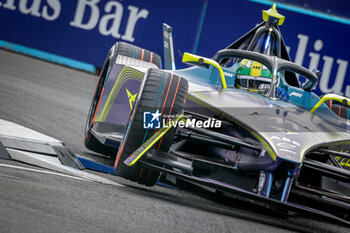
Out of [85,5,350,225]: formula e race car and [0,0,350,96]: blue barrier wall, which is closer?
[85,5,350,225]: formula e race car

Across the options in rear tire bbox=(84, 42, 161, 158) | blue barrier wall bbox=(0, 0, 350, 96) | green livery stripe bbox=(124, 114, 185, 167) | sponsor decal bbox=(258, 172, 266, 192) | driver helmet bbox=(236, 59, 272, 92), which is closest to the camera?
green livery stripe bbox=(124, 114, 185, 167)

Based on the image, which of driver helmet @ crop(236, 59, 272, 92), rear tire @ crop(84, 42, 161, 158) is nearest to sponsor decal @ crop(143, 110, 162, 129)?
rear tire @ crop(84, 42, 161, 158)

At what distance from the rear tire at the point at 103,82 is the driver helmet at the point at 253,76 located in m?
0.88

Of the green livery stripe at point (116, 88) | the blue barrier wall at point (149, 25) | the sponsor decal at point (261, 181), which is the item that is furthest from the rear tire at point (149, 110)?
the blue barrier wall at point (149, 25)

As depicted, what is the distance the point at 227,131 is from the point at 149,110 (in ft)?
3.18

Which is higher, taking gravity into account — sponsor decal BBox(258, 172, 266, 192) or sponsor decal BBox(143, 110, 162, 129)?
sponsor decal BBox(143, 110, 162, 129)

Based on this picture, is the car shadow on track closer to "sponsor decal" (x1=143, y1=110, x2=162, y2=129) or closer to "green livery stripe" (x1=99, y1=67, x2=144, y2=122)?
"sponsor decal" (x1=143, y1=110, x2=162, y2=129)

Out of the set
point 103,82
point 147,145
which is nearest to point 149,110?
point 147,145

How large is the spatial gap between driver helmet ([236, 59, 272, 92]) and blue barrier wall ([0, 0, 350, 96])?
24.1 ft

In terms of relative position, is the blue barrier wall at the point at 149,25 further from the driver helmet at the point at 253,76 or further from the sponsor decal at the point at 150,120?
the sponsor decal at the point at 150,120

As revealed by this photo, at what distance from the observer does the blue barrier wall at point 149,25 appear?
13.2 m

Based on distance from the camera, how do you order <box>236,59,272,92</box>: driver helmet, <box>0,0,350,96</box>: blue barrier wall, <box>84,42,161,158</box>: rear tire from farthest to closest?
<box>0,0,350,96</box>: blue barrier wall → <box>236,59,272,92</box>: driver helmet → <box>84,42,161,158</box>: rear tire

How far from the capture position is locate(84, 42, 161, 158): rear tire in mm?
5492

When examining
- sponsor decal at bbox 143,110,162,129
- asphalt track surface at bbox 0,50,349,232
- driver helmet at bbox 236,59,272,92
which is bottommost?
asphalt track surface at bbox 0,50,349,232
